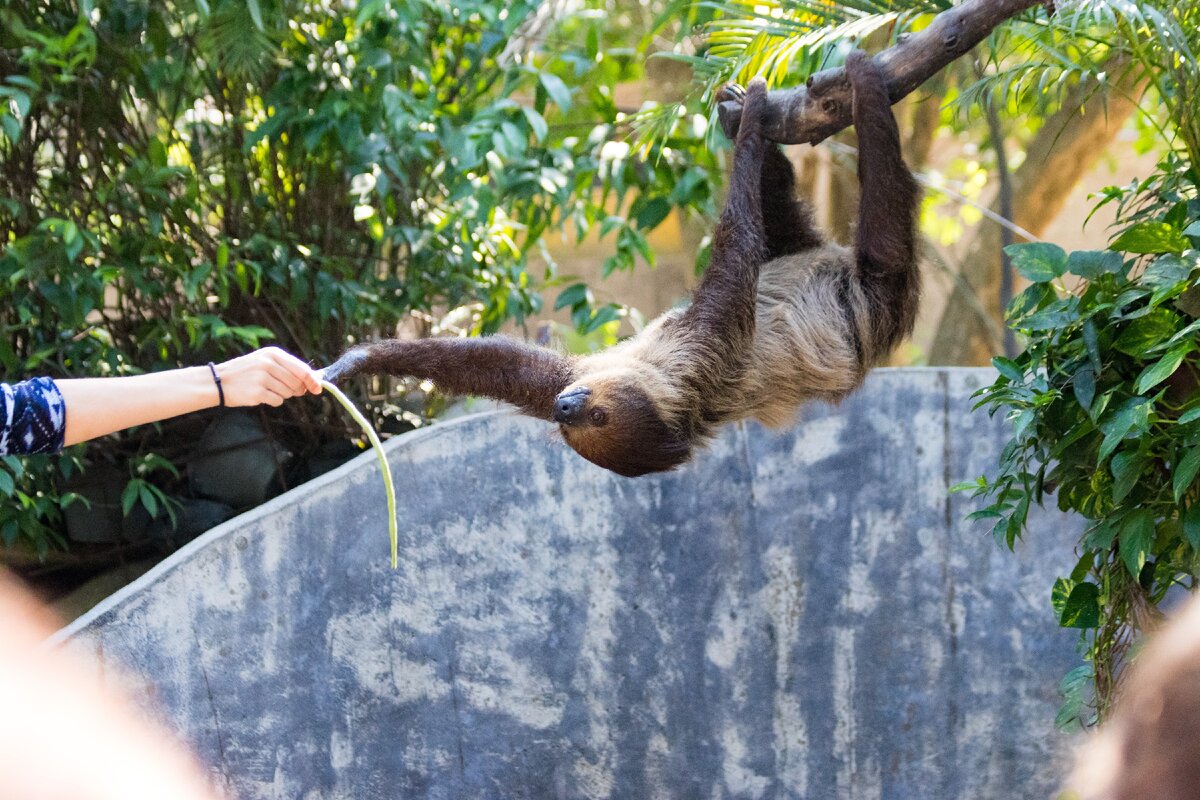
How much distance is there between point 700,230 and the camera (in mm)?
7930

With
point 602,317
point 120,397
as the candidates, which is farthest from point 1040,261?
point 602,317

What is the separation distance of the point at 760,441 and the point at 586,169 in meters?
1.90

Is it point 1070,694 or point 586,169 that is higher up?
point 586,169

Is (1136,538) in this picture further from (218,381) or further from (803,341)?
(218,381)

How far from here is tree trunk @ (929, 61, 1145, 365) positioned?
7949mm

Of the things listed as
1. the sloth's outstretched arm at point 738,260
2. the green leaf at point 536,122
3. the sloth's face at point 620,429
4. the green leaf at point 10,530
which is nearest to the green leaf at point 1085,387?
the sloth's outstretched arm at point 738,260

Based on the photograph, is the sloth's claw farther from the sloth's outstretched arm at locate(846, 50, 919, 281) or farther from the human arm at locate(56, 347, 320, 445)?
the human arm at locate(56, 347, 320, 445)

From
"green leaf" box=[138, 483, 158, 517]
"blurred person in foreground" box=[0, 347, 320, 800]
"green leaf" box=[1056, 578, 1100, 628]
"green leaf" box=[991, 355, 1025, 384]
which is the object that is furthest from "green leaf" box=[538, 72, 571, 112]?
"green leaf" box=[1056, 578, 1100, 628]

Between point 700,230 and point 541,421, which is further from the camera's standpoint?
point 700,230

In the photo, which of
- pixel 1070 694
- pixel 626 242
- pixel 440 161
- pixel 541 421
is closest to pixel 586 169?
pixel 626 242

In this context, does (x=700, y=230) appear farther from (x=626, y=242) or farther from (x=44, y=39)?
(x=44, y=39)

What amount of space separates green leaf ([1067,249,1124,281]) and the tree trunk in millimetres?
4740

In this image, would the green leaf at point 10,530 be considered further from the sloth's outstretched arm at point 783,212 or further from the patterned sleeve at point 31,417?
the sloth's outstretched arm at point 783,212

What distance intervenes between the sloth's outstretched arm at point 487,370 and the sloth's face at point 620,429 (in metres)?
0.30
